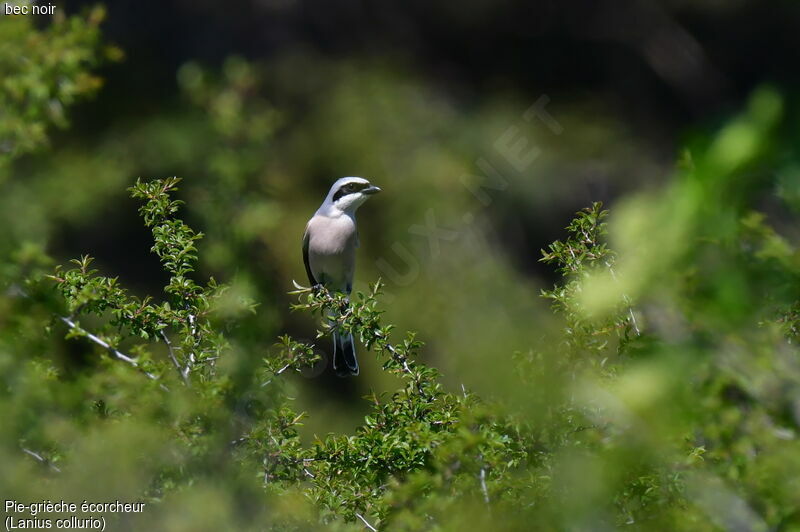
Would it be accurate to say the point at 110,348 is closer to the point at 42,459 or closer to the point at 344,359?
the point at 42,459

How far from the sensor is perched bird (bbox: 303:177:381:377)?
528cm

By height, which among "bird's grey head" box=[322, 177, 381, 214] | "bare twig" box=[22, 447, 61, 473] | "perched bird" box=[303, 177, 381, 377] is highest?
"bird's grey head" box=[322, 177, 381, 214]

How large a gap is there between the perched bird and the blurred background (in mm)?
1521

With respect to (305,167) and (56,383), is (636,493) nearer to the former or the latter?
(56,383)

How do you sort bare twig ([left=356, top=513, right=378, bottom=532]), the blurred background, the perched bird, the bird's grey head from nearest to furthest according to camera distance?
1. bare twig ([left=356, top=513, right=378, bottom=532])
2. the perched bird
3. the bird's grey head
4. the blurred background

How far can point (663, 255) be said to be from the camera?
1.14m

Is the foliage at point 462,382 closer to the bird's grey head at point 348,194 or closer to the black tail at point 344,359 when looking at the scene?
the black tail at point 344,359

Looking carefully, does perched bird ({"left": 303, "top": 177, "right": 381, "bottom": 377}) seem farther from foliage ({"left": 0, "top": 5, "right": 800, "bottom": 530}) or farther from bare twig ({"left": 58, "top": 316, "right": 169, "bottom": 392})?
→ bare twig ({"left": 58, "top": 316, "right": 169, "bottom": 392})

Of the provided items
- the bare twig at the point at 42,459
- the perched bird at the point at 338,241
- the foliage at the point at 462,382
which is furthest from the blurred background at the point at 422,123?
the bare twig at the point at 42,459

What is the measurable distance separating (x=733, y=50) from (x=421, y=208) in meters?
4.89

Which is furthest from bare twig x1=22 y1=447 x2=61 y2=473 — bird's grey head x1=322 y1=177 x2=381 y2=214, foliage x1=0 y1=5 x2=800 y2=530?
bird's grey head x1=322 y1=177 x2=381 y2=214

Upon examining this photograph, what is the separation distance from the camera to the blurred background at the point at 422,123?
869cm

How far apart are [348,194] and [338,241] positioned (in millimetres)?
319

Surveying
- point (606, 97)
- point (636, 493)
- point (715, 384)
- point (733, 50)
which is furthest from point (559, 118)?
point (715, 384)
